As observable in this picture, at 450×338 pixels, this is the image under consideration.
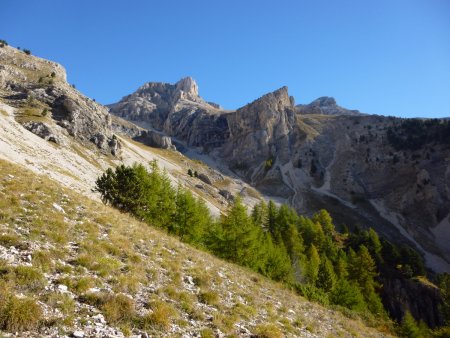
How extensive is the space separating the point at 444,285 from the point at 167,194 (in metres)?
54.4

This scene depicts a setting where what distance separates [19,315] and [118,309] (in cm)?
302

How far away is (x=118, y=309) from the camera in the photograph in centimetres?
1074

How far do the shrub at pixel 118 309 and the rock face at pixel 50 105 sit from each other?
74.7 meters

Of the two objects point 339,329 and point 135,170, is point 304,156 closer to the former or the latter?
point 135,170

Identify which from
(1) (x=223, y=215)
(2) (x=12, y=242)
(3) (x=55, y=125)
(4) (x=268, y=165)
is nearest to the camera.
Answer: (2) (x=12, y=242)

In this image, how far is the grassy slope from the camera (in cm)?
1039

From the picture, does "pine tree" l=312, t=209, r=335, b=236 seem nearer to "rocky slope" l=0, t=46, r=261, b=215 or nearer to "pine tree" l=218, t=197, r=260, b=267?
"rocky slope" l=0, t=46, r=261, b=215

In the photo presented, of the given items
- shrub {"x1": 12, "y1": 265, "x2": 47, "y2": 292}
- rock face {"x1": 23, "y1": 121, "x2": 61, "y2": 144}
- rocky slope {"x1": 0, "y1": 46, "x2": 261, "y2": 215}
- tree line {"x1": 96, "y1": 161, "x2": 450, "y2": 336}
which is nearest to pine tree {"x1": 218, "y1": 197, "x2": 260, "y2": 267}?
tree line {"x1": 96, "y1": 161, "x2": 450, "y2": 336}

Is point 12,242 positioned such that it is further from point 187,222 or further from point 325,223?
point 325,223

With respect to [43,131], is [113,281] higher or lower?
lower

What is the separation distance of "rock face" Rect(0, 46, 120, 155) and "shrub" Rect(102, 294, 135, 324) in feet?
245

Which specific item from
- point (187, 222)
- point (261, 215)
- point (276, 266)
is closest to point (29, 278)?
point (187, 222)

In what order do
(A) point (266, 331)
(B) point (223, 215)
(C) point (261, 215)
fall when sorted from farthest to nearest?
1. (C) point (261, 215)
2. (B) point (223, 215)
3. (A) point (266, 331)

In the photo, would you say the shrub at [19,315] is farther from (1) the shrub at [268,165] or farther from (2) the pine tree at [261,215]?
(1) the shrub at [268,165]
